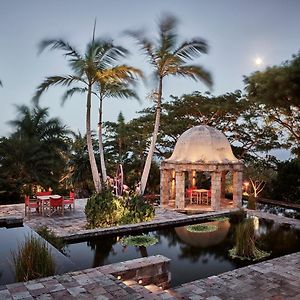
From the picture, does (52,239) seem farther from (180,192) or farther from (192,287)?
(180,192)

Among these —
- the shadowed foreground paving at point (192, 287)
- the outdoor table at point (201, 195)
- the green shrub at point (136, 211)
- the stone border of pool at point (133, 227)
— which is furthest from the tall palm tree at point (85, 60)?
the shadowed foreground paving at point (192, 287)

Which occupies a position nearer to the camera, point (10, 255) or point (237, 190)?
point (10, 255)

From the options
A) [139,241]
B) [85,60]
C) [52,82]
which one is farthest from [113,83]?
[139,241]

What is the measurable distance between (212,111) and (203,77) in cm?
757

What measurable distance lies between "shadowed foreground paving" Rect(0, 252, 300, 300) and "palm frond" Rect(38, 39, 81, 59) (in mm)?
7693

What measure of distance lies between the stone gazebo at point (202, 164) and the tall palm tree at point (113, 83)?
3913 millimetres

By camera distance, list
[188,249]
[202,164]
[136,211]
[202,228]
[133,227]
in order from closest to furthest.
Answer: [188,249] < [133,227] < [202,228] < [136,211] < [202,164]

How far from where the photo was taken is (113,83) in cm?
1152

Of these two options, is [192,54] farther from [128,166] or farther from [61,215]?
[128,166]

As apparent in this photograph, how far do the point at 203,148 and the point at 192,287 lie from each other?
935cm

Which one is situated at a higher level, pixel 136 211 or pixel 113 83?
pixel 113 83

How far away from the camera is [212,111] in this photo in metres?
18.7

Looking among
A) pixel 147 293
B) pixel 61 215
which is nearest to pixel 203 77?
pixel 61 215

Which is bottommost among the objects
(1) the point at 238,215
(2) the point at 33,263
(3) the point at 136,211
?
(1) the point at 238,215
